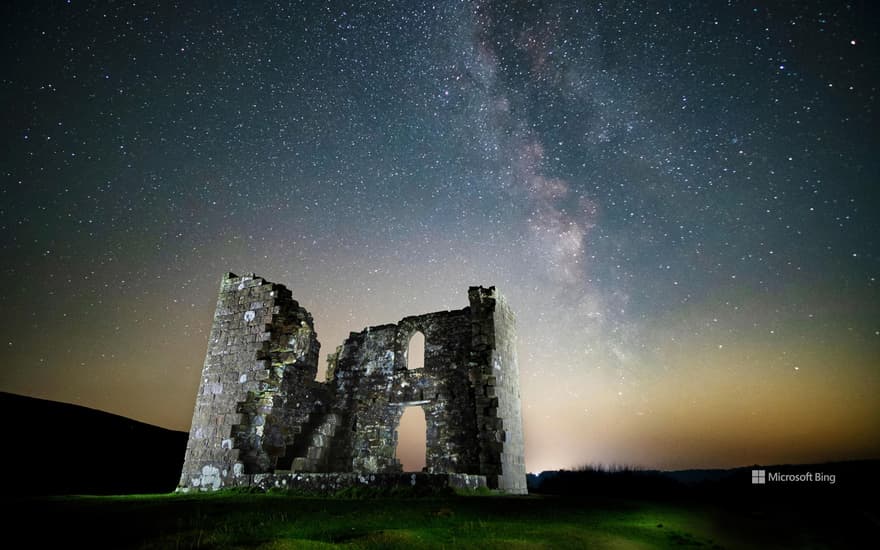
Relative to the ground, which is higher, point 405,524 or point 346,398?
point 346,398

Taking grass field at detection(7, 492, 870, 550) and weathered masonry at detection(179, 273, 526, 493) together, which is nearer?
grass field at detection(7, 492, 870, 550)

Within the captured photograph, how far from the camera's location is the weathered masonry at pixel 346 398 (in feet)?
35.6

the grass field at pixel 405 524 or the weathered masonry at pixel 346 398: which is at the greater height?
the weathered masonry at pixel 346 398

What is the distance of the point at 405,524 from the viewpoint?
608 cm

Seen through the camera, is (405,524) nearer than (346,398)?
Yes

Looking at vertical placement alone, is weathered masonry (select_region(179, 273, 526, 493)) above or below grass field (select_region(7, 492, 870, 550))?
above

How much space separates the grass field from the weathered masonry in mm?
2431

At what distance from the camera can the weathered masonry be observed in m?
10.9

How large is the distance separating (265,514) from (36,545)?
253 centimetres

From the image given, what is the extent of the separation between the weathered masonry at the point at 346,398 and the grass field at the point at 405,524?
7.97 ft

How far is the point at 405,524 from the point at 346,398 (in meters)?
11.1

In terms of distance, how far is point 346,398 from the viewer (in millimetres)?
16688

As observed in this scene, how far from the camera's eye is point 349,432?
16.1 m

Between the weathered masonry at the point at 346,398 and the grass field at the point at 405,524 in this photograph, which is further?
the weathered masonry at the point at 346,398
